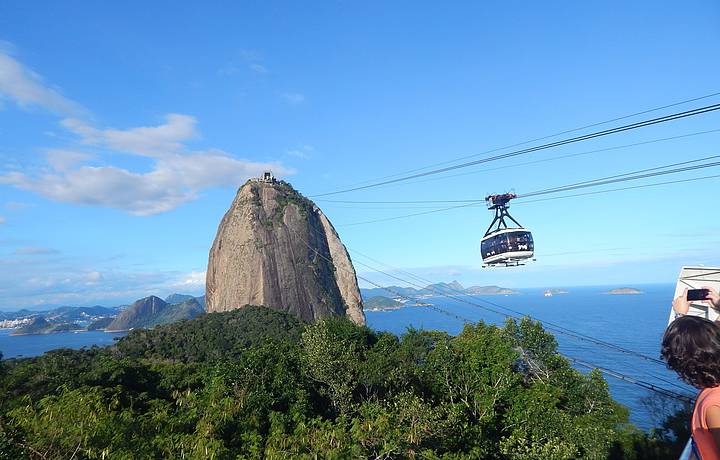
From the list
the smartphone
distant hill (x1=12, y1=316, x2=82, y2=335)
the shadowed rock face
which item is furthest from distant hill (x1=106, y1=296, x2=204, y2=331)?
the smartphone

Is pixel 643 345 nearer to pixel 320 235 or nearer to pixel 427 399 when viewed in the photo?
pixel 320 235

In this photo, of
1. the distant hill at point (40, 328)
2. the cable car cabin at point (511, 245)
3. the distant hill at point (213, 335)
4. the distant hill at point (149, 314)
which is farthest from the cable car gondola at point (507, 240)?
the distant hill at point (40, 328)

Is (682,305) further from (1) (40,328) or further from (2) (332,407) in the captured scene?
(1) (40,328)

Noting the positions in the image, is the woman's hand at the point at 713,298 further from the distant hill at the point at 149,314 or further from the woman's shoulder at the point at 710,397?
the distant hill at the point at 149,314

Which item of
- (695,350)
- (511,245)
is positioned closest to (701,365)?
(695,350)

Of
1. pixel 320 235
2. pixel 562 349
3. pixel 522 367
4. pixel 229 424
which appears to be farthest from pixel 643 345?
pixel 229 424

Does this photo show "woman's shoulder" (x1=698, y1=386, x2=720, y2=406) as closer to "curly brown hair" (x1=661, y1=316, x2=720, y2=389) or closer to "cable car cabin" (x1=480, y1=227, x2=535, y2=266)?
"curly brown hair" (x1=661, y1=316, x2=720, y2=389)
